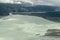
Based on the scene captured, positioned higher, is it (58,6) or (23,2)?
(23,2)

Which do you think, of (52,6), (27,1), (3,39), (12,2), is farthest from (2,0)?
(3,39)

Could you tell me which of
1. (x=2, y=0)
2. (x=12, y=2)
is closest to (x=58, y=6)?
(x=12, y=2)

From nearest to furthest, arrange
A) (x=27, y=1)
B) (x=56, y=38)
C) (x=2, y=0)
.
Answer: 1. (x=56, y=38)
2. (x=27, y=1)
3. (x=2, y=0)

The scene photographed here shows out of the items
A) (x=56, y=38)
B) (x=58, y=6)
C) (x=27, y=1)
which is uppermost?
(x=27, y=1)

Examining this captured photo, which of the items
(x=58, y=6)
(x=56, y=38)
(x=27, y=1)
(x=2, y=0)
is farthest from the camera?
(x=2, y=0)

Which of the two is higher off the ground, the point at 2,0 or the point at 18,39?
the point at 2,0

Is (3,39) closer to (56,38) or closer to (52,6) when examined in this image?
(56,38)

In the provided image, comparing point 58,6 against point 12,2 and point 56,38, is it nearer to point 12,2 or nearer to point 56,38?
point 12,2

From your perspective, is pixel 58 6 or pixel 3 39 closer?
pixel 3 39

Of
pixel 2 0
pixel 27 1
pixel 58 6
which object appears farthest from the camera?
pixel 2 0
